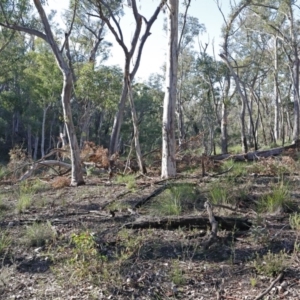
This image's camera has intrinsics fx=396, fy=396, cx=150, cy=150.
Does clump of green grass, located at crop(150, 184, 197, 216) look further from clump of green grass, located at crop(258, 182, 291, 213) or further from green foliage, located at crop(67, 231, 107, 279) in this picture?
green foliage, located at crop(67, 231, 107, 279)

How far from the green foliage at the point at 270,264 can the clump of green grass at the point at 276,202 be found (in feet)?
4.88

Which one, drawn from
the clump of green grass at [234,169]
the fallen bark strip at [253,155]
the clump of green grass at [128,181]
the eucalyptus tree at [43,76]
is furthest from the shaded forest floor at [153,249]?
the eucalyptus tree at [43,76]

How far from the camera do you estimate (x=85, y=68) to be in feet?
60.6

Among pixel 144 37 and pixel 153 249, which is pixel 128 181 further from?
pixel 144 37

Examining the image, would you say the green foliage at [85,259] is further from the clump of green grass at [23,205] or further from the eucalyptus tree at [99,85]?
the eucalyptus tree at [99,85]

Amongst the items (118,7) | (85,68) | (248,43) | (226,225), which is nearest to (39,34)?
(226,225)

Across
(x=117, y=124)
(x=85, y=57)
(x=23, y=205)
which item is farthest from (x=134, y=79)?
(x=23, y=205)

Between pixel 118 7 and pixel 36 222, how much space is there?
12527 mm

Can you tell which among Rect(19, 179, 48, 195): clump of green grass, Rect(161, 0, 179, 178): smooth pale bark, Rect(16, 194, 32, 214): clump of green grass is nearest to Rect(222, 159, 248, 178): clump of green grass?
Rect(161, 0, 179, 178): smooth pale bark

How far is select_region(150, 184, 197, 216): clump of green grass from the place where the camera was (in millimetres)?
5449

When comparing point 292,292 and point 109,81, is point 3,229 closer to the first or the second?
point 292,292

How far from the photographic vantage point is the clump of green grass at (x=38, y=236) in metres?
4.67

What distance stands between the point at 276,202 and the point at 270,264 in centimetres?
181

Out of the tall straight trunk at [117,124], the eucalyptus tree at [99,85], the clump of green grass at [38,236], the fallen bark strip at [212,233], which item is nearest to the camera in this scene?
the fallen bark strip at [212,233]
